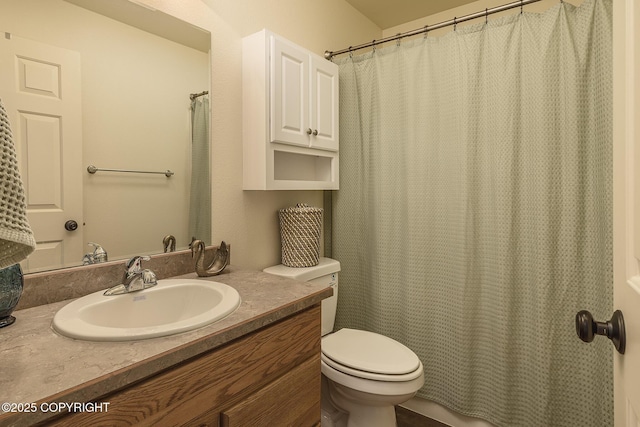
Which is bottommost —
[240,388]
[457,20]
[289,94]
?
[240,388]

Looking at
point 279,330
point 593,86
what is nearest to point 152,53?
point 279,330

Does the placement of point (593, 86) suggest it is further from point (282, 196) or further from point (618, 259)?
point (282, 196)

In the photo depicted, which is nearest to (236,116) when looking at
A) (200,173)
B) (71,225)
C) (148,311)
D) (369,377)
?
→ (200,173)

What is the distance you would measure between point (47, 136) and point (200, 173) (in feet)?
1.72

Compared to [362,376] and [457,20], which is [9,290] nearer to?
[362,376]

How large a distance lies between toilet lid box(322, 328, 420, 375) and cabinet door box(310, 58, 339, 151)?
3.13 ft

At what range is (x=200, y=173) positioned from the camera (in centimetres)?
145

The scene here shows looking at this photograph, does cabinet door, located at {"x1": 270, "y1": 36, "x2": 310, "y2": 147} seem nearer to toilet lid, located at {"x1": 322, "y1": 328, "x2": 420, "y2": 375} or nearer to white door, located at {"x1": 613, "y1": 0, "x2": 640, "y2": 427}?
toilet lid, located at {"x1": 322, "y1": 328, "x2": 420, "y2": 375}

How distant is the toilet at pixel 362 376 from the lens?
4.47ft

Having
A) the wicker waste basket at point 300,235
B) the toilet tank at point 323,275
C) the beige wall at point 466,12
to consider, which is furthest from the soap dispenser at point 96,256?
the beige wall at point 466,12

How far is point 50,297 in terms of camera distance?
1.02m

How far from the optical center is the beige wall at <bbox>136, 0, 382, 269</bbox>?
1.49 meters

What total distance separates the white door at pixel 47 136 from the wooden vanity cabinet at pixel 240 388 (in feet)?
Result: 2.04

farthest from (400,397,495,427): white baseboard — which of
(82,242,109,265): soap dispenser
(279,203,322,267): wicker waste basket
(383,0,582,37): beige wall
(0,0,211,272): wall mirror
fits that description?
(383,0,582,37): beige wall
